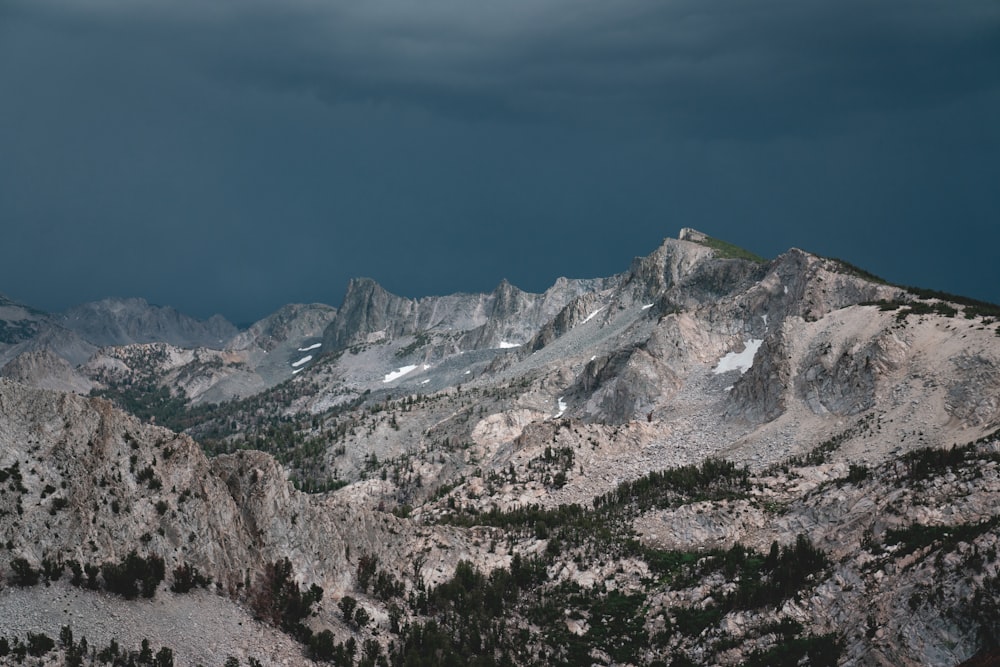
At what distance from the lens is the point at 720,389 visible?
119 meters

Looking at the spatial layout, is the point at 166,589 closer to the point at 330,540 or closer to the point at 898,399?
the point at 330,540

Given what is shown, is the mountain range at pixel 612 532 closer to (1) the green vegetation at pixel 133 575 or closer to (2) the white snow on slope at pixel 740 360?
(1) the green vegetation at pixel 133 575

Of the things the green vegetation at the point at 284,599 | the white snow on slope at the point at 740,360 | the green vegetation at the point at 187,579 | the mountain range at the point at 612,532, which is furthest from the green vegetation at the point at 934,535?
the white snow on slope at the point at 740,360

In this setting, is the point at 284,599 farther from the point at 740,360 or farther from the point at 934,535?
the point at 740,360

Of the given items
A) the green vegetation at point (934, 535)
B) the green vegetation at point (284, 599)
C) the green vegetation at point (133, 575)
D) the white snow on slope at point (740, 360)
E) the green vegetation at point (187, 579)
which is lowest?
the green vegetation at point (284, 599)

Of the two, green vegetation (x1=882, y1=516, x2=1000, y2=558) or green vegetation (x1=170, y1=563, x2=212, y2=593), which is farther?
green vegetation (x1=170, y1=563, x2=212, y2=593)

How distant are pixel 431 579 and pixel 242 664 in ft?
75.3

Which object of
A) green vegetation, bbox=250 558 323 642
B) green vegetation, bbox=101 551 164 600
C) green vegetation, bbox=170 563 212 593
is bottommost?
green vegetation, bbox=250 558 323 642

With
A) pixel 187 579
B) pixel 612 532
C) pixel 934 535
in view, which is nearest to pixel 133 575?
pixel 187 579

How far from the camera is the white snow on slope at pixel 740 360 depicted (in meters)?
125

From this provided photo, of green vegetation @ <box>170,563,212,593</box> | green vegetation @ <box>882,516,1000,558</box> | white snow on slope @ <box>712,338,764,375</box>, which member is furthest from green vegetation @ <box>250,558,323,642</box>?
white snow on slope @ <box>712,338,764,375</box>

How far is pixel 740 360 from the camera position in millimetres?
127438

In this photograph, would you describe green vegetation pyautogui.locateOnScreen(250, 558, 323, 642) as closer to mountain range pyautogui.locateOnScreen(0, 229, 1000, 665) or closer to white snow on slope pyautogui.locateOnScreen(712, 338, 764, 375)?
mountain range pyautogui.locateOnScreen(0, 229, 1000, 665)

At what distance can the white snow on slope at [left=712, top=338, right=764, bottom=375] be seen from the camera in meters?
125
